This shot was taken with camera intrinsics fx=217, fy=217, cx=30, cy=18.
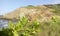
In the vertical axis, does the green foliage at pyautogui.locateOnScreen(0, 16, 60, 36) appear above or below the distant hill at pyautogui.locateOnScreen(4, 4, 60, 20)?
below

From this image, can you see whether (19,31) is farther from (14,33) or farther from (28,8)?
(28,8)

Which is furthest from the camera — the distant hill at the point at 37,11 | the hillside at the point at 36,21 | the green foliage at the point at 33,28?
the distant hill at the point at 37,11

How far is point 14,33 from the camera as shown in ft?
26.6

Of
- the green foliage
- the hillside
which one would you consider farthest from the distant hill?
the green foliage

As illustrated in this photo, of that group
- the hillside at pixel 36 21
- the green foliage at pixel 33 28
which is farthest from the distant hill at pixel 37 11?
the green foliage at pixel 33 28

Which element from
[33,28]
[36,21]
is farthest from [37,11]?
[33,28]

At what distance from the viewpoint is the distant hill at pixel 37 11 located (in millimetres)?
12238

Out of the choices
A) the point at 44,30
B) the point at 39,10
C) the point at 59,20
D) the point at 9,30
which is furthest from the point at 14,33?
the point at 39,10

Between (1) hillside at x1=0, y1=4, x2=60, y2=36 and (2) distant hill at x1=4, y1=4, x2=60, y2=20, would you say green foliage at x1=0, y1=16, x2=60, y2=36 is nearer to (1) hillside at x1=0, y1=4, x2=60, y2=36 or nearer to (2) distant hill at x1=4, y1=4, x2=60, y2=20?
(1) hillside at x1=0, y1=4, x2=60, y2=36

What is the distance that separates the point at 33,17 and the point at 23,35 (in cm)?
347

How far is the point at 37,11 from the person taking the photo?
13.1 m

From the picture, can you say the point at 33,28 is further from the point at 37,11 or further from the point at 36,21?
the point at 37,11

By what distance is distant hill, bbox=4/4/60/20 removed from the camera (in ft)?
40.1

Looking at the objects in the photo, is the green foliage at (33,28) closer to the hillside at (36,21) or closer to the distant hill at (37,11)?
the hillside at (36,21)
